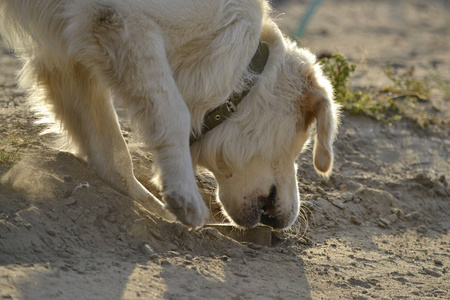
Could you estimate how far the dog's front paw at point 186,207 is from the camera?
317cm

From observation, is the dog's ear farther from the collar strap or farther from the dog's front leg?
the dog's front leg

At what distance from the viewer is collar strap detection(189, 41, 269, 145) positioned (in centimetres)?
381

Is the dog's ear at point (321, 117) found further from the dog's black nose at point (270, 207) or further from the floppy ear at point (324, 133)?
the dog's black nose at point (270, 207)

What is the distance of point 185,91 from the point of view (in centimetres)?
373

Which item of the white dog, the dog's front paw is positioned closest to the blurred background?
the white dog

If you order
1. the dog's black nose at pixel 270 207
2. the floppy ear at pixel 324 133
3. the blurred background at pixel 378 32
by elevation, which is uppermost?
the floppy ear at pixel 324 133

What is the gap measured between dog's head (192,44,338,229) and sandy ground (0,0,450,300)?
0.28 m

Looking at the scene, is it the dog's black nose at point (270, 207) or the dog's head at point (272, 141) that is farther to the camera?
the dog's black nose at point (270, 207)

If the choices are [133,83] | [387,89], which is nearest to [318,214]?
[133,83]

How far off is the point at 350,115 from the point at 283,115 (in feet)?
8.69

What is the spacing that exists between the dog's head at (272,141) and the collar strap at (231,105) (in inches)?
1.3

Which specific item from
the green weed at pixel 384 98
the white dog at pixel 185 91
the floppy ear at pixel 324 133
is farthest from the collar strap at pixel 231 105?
the green weed at pixel 384 98

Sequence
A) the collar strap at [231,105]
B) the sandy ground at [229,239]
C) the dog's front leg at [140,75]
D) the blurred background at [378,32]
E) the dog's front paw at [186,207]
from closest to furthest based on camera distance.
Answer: the sandy ground at [229,239]
the dog's front paw at [186,207]
the dog's front leg at [140,75]
the collar strap at [231,105]
the blurred background at [378,32]

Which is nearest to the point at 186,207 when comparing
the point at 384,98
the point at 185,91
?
the point at 185,91
